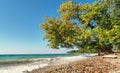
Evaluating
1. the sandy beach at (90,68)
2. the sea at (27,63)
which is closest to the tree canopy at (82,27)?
the sea at (27,63)

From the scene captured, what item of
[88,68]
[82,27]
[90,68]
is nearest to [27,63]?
[82,27]

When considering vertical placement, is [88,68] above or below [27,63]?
below

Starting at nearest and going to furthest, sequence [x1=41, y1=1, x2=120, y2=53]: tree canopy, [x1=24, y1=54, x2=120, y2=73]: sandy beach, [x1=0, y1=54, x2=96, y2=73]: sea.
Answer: [x1=24, y1=54, x2=120, y2=73]: sandy beach < [x1=0, y1=54, x2=96, y2=73]: sea < [x1=41, y1=1, x2=120, y2=53]: tree canopy

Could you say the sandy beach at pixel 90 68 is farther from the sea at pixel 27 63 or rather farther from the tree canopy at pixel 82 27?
the tree canopy at pixel 82 27

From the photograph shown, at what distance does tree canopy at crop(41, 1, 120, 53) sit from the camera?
76.4ft

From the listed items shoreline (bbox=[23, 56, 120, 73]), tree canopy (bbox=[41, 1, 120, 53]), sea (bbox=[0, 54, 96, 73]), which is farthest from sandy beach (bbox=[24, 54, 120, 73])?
tree canopy (bbox=[41, 1, 120, 53])

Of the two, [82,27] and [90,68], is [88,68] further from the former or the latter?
[82,27]

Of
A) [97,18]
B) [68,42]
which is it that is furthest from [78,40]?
[97,18]

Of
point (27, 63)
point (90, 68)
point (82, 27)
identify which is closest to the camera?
point (90, 68)

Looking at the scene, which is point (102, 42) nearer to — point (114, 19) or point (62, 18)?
point (114, 19)

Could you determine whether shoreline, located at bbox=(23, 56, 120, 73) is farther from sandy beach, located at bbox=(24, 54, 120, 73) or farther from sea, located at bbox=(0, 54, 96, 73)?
sea, located at bbox=(0, 54, 96, 73)

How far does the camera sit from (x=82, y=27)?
2559 cm

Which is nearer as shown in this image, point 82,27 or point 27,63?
point 82,27

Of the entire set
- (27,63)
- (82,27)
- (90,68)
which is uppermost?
(82,27)
